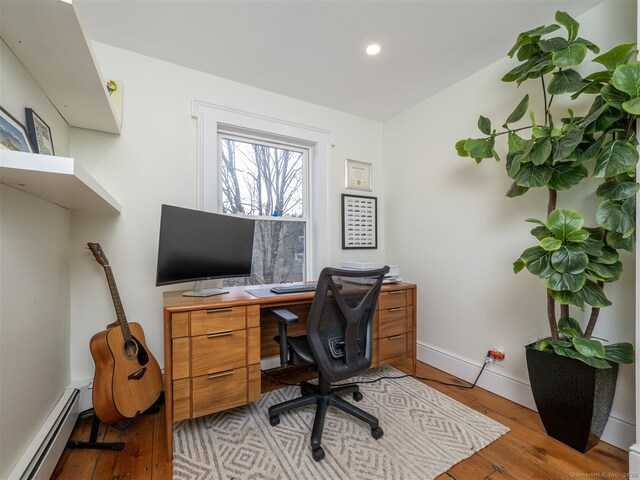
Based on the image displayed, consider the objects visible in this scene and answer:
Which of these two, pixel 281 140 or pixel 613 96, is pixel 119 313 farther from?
pixel 613 96

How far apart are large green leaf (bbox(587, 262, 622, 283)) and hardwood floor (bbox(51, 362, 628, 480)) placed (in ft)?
3.00

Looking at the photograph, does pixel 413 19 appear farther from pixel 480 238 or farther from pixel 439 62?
pixel 480 238

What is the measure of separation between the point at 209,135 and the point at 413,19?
1.58 metres

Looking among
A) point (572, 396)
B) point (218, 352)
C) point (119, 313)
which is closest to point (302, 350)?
point (218, 352)

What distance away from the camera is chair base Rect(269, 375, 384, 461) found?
145 cm

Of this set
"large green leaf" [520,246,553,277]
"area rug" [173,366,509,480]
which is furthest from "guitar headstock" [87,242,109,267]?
"large green leaf" [520,246,553,277]


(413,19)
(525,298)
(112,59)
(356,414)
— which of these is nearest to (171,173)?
(112,59)

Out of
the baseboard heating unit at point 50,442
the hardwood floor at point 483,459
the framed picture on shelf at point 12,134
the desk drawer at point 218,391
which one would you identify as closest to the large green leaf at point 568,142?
the hardwood floor at point 483,459

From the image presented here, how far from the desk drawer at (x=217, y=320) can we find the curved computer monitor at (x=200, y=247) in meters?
0.28

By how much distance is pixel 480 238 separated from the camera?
2.16 m

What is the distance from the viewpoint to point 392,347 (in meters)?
2.18

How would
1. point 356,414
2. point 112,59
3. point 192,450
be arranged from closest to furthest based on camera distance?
point 192,450
point 356,414
point 112,59

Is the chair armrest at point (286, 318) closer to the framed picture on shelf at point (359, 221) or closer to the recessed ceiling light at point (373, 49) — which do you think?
the framed picture on shelf at point (359, 221)

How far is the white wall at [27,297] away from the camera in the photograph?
1.08 m
